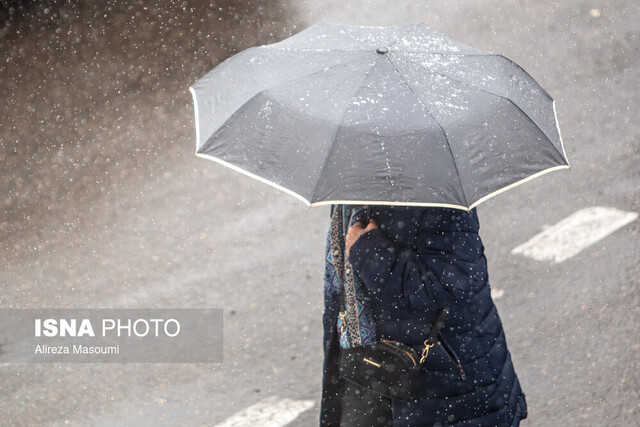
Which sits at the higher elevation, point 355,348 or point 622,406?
point 355,348

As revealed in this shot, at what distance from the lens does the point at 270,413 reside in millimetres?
4340

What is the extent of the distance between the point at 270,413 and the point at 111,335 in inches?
45.5

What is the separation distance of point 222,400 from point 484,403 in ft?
6.41

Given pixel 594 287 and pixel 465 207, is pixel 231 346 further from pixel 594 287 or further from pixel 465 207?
pixel 465 207

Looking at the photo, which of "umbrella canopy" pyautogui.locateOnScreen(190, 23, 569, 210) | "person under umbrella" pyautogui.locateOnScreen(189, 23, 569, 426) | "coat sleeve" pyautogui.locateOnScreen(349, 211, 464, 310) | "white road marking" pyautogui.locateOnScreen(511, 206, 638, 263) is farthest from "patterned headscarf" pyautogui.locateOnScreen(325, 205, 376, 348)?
"white road marking" pyautogui.locateOnScreen(511, 206, 638, 263)

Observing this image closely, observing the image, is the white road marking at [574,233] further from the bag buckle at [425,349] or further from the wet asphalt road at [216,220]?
→ the bag buckle at [425,349]

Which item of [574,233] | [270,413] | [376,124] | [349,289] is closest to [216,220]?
[270,413]

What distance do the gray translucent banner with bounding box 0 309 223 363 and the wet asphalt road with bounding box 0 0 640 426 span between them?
0.26 ft

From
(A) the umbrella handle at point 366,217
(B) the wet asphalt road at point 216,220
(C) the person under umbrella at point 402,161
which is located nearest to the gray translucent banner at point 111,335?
(B) the wet asphalt road at point 216,220

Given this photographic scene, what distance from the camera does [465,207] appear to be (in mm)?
2422

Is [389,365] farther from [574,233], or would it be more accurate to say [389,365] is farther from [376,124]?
[574,233]

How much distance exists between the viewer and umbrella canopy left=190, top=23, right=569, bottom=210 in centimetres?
245

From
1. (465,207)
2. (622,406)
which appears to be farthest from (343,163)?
(622,406)

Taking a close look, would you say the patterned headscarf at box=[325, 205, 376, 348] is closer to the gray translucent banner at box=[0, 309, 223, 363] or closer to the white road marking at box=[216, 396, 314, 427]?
the white road marking at box=[216, 396, 314, 427]
